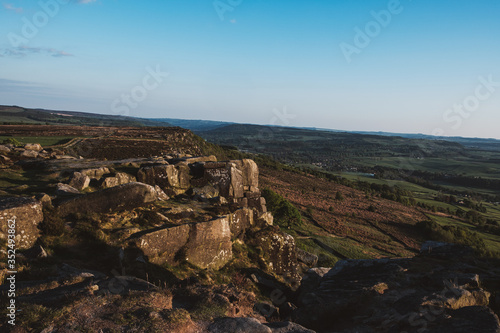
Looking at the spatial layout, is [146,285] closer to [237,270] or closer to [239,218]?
[237,270]

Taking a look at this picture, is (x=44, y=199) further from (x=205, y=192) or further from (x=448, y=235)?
(x=448, y=235)

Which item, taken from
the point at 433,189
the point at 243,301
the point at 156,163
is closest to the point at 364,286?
the point at 243,301

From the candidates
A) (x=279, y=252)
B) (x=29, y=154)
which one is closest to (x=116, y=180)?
(x=279, y=252)

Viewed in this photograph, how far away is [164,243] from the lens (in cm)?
1177

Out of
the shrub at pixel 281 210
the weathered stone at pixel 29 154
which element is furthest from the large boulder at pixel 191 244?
the shrub at pixel 281 210

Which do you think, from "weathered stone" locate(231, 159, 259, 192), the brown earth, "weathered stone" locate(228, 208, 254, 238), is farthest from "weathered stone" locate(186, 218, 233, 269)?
the brown earth

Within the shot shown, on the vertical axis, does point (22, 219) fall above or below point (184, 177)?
below

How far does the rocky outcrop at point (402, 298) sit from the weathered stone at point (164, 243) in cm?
550

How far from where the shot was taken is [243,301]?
342 inches

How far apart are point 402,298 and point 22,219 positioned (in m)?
13.6

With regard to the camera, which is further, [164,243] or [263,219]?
[263,219]

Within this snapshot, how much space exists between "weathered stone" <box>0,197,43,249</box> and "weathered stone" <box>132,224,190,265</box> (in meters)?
3.52

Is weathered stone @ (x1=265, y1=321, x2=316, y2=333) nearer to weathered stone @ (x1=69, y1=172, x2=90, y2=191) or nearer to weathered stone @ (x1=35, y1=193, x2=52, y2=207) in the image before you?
weathered stone @ (x1=35, y1=193, x2=52, y2=207)

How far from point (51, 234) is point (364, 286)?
12198 mm
